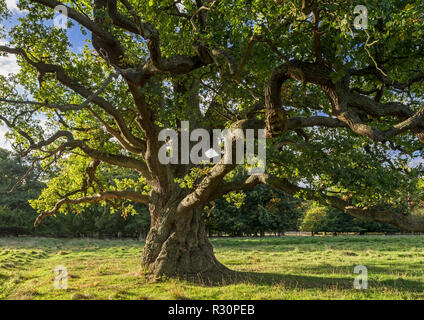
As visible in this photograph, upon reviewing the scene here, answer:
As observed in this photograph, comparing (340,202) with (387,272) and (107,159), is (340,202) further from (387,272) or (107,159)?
(107,159)

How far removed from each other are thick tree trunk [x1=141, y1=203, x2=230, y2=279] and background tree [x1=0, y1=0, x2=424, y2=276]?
0.05 m

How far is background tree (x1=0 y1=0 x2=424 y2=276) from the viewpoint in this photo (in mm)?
6465

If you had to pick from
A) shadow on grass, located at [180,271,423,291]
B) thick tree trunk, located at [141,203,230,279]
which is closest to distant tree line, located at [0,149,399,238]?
thick tree trunk, located at [141,203,230,279]

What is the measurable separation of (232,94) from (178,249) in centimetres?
647

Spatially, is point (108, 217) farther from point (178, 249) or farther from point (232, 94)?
point (232, 94)

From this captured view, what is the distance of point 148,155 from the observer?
1148 cm

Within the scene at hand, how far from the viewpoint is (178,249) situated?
1152 centimetres

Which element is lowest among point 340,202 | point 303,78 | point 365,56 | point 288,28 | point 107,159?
point 340,202

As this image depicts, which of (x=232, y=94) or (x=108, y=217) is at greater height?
(x=232, y=94)

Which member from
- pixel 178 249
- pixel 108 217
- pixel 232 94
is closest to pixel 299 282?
pixel 178 249

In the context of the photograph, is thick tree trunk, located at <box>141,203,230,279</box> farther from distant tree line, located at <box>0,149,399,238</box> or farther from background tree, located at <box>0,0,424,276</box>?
distant tree line, located at <box>0,149,399,238</box>

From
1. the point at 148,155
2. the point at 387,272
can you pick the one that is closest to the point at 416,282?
the point at 387,272

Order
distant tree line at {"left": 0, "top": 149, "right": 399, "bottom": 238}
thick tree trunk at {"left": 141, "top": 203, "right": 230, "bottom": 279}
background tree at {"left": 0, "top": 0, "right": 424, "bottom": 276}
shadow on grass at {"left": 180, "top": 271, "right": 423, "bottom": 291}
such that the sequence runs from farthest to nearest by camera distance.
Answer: distant tree line at {"left": 0, "top": 149, "right": 399, "bottom": 238}, thick tree trunk at {"left": 141, "top": 203, "right": 230, "bottom": 279}, shadow on grass at {"left": 180, "top": 271, "right": 423, "bottom": 291}, background tree at {"left": 0, "top": 0, "right": 424, "bottom": 276}
